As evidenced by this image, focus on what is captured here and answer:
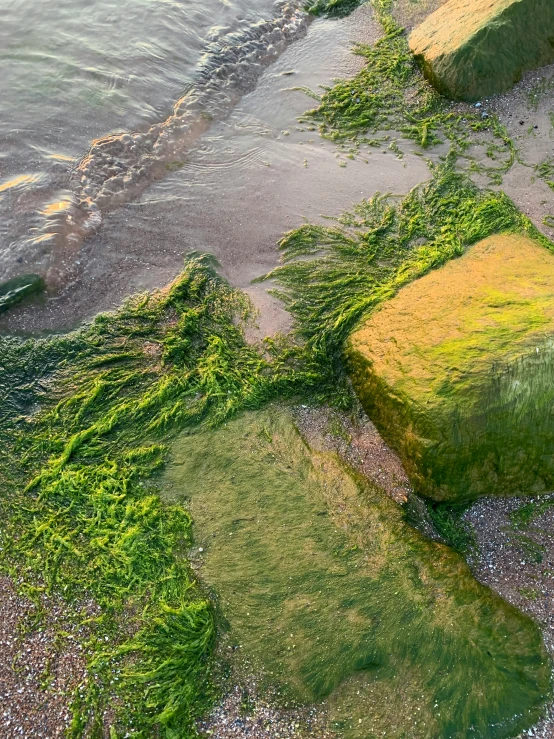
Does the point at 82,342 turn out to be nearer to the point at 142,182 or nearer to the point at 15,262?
the point at 15,262

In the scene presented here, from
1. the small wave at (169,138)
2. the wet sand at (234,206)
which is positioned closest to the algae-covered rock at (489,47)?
the wet sand at (234,206)

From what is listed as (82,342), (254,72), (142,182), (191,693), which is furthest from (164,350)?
(254,72)

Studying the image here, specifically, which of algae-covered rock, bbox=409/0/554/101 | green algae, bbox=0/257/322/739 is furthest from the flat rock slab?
algae-covered rock, bbox=409/0/554/101

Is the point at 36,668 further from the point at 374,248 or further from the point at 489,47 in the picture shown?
the point at 489,47

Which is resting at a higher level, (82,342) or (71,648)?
(82,342)

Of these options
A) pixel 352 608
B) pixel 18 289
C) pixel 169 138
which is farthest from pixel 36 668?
pixel 169 138

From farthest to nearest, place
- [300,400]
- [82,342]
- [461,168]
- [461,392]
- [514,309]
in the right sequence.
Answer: [461,168], [82,342], [300,400], [514,309], [461,392]
